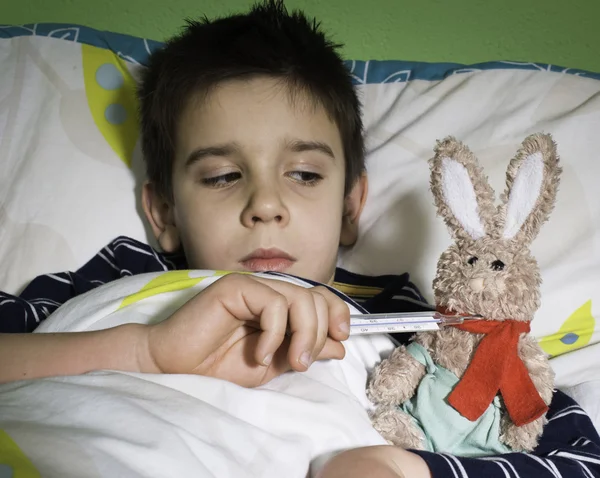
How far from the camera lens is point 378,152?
1.14 m

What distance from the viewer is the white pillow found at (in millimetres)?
985

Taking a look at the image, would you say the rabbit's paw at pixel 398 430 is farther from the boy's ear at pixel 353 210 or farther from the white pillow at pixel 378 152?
the boy's ear at pixel 353 210

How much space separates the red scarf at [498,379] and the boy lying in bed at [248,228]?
51 millimetres

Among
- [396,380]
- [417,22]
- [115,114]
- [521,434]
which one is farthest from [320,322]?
[417,22]

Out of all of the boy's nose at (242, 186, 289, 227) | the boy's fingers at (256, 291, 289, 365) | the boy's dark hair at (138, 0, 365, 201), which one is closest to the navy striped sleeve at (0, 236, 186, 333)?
the boy's dark hair at (138, 0, 365, 201)

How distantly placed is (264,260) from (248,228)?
0.05m

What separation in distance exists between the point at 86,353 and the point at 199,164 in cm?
43

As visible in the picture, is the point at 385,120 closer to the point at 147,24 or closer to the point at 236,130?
the point at 236,130

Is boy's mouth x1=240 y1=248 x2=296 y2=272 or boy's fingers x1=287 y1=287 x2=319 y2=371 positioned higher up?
boy's mouth x1=240 y1=248 x2=296 y2=272

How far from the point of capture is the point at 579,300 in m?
0.95

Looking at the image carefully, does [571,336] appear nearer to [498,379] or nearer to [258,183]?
[498,379]

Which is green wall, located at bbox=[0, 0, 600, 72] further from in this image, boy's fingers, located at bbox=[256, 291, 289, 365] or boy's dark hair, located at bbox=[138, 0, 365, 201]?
boy's fingers, located at bbox=[256, 291, 289, 365]

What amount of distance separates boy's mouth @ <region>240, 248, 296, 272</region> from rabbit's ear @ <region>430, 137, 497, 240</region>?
295mm

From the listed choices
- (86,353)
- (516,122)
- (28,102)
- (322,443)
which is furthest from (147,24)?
(322,443)
